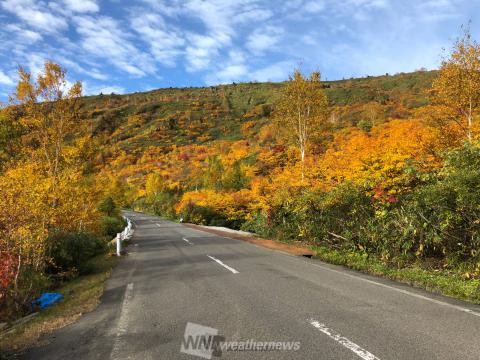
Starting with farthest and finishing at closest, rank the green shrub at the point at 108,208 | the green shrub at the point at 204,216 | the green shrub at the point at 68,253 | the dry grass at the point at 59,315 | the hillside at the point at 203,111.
Answer: the hillside at the point at 203,111 < the green shrub at the point at 204,216 < the green shrub at the point at 108,208 < the green shrub at the point at 68,253 < the dry grass at the point at 59,315

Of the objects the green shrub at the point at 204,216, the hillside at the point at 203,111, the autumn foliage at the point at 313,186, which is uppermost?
the hillside at the point at 203,111

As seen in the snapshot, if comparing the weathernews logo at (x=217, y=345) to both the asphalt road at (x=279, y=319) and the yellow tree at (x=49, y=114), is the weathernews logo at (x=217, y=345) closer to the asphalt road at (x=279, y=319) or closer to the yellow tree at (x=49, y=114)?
the asphalt road at (x=279, y=319)

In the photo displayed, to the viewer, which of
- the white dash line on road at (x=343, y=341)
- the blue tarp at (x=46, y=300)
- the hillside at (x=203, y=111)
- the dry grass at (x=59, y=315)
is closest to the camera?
the white dash line on road at (x=343, y=341)

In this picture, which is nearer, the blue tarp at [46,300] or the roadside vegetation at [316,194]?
the blue tarp at [46,300]

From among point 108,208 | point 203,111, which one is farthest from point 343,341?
point 203,111

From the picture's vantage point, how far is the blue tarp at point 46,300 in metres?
8.12

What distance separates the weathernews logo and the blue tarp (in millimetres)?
5162

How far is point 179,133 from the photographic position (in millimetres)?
109562

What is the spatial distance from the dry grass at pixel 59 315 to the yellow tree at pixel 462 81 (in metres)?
16.2

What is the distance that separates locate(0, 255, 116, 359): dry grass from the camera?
5122 millimetres

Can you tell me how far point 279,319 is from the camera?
5.36 m

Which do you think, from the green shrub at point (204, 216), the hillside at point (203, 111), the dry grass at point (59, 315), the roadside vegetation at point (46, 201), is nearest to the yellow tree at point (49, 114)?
the roadside vegetation at point (46, 201)

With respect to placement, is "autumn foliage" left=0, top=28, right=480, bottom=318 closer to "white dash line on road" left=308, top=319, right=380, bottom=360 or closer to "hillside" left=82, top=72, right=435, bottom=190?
"white dash line on road" left=308, top=319, right=380, bottom=360

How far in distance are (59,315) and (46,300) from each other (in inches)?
90.6
